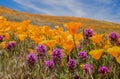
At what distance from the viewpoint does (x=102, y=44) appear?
4.87 m

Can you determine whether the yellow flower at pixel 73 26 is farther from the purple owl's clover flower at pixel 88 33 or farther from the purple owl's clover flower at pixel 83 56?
the purple owl's clover flower at pixel 88 33

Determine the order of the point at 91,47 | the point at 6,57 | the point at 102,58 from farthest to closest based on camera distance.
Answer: the point at 6,57
the point at 91,47
the point at 102,58

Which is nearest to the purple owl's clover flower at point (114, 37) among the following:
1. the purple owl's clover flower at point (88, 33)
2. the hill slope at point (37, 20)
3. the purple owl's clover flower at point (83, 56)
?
the purple owl's clover flower at point (83, 56)

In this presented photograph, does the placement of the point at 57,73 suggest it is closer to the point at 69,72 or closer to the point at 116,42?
the point at 69,72

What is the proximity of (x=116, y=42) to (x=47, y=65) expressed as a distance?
99cm

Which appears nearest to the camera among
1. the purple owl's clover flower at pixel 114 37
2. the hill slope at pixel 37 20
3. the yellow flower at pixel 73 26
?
the yellow flower at pixel 73 26

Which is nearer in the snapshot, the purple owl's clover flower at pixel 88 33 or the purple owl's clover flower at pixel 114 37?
the purple owl's clover flower at pixel 114 37

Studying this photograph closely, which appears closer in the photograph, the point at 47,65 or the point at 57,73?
the point at 47,65

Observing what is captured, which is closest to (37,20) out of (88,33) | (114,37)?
(88,33)

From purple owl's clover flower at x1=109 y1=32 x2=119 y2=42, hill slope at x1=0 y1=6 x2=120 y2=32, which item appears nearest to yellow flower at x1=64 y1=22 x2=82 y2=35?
purple owl's clover flower at x1=109 y1=32 x2=119 y2=42

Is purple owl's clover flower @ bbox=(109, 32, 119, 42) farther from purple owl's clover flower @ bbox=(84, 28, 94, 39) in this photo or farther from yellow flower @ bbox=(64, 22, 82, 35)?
purple owl's clover flower @ bbox=(84, 28, 94, 39)

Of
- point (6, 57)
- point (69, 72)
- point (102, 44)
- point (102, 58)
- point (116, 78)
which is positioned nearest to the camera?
point (116, 78)

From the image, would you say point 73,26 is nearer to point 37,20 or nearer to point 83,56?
point 83,56

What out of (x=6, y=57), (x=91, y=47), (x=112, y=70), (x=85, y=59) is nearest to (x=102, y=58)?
(x=85, y=59)
